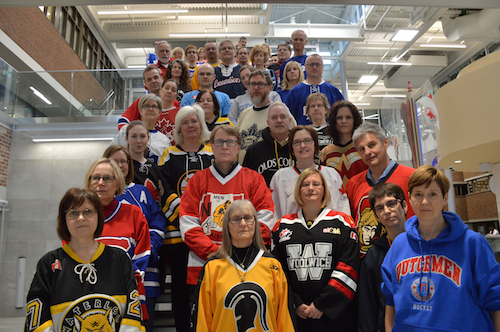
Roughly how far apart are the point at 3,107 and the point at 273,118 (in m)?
7.78

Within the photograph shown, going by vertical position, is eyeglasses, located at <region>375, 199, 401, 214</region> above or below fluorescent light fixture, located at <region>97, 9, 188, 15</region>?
below

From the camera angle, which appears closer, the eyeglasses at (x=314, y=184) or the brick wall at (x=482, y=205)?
the eyeglasses at (x=314, y=184)

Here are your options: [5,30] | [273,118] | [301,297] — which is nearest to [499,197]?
[273,118]

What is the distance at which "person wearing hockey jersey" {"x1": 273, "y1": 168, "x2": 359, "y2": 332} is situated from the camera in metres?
2.30

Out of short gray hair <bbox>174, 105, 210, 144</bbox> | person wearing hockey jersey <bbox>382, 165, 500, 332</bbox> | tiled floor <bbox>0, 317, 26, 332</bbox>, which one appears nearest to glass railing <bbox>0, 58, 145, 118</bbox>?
tiled floor <bbox>0, 317, 26, 332</bbox>

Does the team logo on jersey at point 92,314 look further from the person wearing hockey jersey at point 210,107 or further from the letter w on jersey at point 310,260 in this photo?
the person wearing hockey jersey at point 210,107

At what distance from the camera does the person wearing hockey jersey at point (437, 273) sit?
171cm

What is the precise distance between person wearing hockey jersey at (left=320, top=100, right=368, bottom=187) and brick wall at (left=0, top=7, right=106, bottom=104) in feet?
23.9

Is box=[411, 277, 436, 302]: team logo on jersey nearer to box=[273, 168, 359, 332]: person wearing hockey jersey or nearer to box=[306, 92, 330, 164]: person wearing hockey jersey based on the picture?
box=[273, 168, 359, 332]: person wearing hockey jersey

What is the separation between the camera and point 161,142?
13.4ft

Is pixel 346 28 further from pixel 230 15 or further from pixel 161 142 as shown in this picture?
pixel 161 142

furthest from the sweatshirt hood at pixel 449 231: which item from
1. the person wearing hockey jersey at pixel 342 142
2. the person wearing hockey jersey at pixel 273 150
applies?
the person wearing hockey jersey at pixel 273 150

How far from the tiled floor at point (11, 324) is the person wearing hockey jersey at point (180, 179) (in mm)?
4736

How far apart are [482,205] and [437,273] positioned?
11.1 meters
